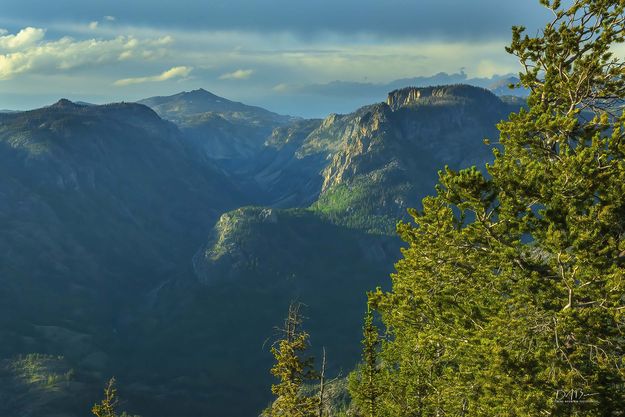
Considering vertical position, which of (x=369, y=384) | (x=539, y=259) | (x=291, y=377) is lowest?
(x=369, y=384)

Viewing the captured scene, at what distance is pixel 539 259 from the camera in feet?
71.4

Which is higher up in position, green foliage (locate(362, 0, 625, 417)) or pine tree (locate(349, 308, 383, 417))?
green foliage (locate(362, 0, 625, 417))

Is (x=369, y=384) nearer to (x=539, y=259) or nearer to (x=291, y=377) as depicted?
(x=291, y=377)

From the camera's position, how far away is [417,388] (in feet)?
103

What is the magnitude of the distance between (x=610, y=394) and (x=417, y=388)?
566 inches

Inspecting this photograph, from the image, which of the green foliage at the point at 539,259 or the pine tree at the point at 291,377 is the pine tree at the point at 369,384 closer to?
the pine tree at the point at 291,377

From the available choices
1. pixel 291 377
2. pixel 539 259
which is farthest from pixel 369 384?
pixel 539 259

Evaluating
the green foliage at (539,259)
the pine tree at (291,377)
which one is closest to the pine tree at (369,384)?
the pine tree at (291,377)

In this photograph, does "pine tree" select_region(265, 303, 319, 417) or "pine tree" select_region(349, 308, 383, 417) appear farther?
"pine tree" select_region(349, 308, 383, 417)

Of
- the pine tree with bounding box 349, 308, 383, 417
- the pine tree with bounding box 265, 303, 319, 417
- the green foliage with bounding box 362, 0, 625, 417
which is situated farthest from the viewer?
the pine tree with bounding box 349, 308, 383, 417

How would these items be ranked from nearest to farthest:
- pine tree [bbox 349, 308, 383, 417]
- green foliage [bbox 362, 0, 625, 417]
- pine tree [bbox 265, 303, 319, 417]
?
1. green foliage [bbox 362, 0, 625, 417]
2. pine tree [bbox 265, 303, 319, 417]
3. pine tree [bbox 349, 308, 383, 417]

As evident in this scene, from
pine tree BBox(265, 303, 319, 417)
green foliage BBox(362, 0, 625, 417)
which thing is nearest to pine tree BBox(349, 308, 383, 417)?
pine tree BBox(265, 303, 319, 417)

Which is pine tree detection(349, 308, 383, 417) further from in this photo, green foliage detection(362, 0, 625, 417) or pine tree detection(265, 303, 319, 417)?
green foliage detection(362, 0, 625, 417)

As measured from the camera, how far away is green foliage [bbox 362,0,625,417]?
18391 mm
